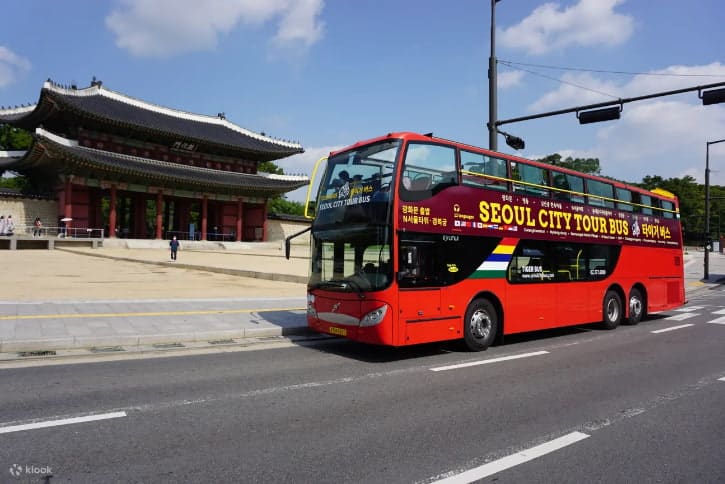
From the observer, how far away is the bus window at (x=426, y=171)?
24.3 ft

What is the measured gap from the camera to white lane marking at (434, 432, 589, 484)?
3.36 metres

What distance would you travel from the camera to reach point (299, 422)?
4.45 metres

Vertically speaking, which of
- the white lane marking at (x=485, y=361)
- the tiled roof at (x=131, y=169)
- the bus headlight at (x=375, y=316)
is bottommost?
the white lane marking at (x=485, y=361)

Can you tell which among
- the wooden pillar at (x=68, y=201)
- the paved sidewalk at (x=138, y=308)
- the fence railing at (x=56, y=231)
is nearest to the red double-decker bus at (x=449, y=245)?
the paved sidewalk at (x=138, y=308)

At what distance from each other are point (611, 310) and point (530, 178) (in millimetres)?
4559

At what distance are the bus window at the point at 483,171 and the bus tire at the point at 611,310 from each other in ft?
15.0

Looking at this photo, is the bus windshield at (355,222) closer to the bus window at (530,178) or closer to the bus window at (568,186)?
the bus window at (530,178)

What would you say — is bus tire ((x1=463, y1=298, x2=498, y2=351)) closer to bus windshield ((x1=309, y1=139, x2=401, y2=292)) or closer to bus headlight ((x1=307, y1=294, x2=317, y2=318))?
bus windshield ((x1=309, y1=139, x2=401, y2=292))

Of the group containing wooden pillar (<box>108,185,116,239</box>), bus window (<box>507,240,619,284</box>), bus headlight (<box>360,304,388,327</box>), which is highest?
wooden pillar (<box>108,185,116,239</box>)

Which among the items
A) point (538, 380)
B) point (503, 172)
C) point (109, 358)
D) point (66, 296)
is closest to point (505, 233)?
point (503, 172)

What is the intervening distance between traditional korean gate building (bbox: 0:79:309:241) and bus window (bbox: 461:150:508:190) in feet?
105

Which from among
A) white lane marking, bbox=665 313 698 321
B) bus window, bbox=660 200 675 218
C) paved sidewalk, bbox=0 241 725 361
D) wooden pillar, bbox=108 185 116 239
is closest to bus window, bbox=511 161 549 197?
paved sidewalk, bbox=0 241 725 361

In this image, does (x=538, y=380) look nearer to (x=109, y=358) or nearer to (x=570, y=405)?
(x=570, y=405)

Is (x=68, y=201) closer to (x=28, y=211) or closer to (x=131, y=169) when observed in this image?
(x=28, y=211)
